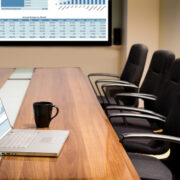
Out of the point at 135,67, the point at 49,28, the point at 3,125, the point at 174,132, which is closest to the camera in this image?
the point at 3,125

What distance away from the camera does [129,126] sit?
259 centimetres

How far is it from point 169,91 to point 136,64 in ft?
4.35

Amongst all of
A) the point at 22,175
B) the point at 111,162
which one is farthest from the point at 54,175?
the point at 111,162

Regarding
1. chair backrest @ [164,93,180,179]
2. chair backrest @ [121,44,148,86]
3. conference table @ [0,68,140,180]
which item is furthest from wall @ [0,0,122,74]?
chair backrest @ [164,93,180,179]

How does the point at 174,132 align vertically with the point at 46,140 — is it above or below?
below

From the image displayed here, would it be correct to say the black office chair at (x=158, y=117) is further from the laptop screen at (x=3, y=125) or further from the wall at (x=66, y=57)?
the wall at (x=66, y=57)

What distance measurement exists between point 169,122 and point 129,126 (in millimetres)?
742

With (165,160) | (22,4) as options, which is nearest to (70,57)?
(22,4)

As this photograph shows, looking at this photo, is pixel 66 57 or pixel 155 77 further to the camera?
pixel 66 57

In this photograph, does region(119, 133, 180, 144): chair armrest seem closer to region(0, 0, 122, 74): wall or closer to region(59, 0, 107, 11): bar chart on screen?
region(0, 0, 122, 74): wall

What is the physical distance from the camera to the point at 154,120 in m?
2.25

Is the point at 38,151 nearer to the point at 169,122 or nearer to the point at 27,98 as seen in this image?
the point at 169,122

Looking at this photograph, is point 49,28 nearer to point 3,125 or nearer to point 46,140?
point 3,125

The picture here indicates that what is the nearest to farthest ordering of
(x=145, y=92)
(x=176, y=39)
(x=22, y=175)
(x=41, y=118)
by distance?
(x=22, y=175) < (x=41, y=118) < (x=145, y=92) < (x=176, y=39)
